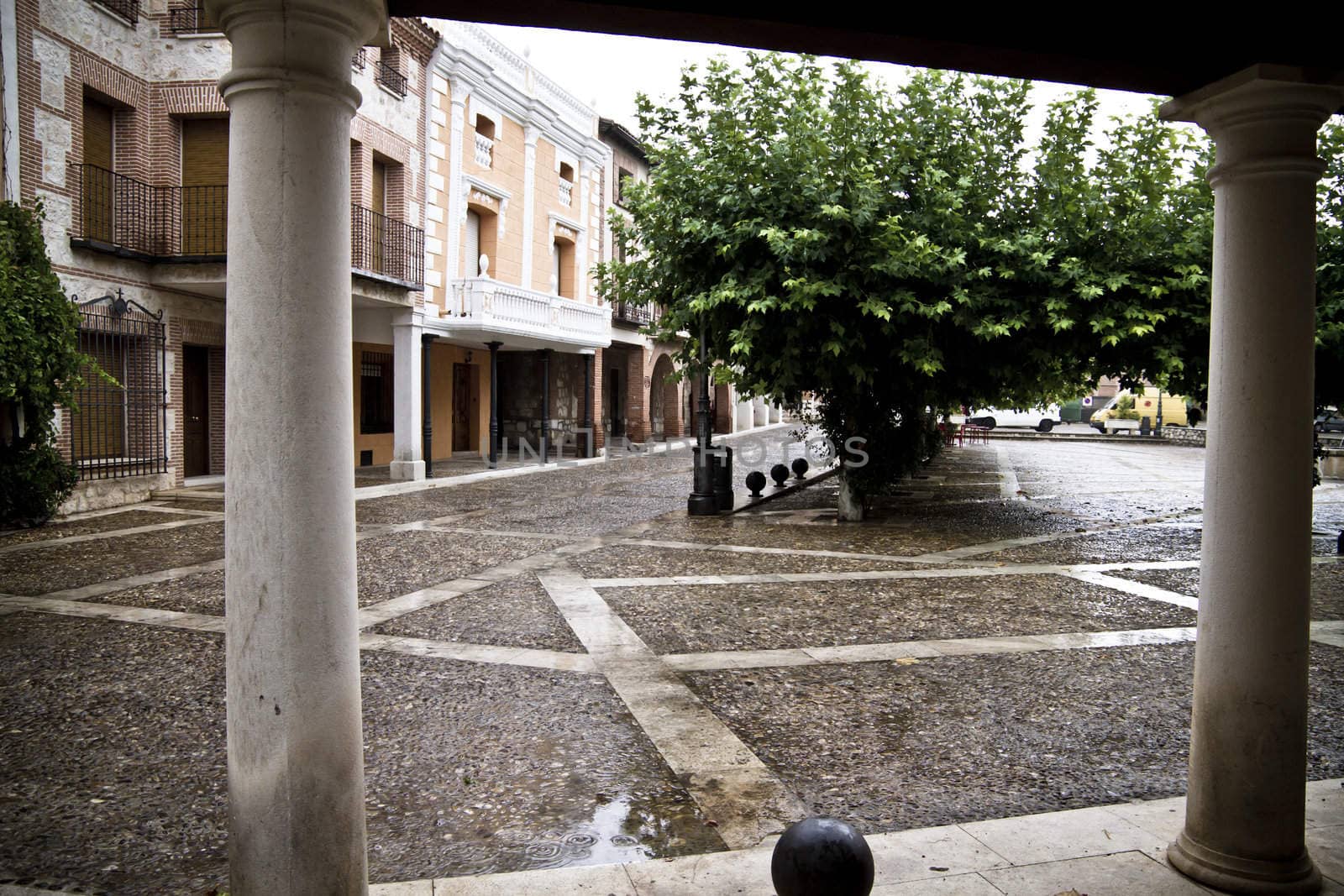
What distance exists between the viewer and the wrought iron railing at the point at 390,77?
16.4 metres

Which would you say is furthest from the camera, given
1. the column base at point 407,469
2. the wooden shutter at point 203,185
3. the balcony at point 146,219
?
the column base at point 407,469

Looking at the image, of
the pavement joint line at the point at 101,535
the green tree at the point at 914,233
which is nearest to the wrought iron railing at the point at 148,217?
the pavement joint line at the point at 101,535

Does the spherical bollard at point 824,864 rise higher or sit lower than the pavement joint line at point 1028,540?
higher

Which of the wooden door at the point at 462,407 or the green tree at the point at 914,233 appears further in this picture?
the wooden door at the point at 462,407

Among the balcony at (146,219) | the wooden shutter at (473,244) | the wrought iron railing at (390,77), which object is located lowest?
the balcony at (146,219)

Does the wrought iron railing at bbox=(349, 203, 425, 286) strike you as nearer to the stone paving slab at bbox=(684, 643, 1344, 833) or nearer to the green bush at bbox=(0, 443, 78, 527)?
the green bush at bbox=(0, 443, 78, 527)

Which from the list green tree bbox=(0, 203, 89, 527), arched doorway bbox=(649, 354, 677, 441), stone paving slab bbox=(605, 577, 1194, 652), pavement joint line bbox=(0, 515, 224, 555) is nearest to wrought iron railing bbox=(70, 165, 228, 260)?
green tree bbox=(0, 203, 89, 527)

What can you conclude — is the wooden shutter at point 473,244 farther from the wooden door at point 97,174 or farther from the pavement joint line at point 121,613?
the pavement joint line at point 121,613

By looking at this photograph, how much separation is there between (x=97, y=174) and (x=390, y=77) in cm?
566

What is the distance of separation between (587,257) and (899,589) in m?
18.9

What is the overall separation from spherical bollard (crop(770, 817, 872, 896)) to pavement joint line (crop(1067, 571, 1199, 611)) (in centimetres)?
604

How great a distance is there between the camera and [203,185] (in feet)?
46.7

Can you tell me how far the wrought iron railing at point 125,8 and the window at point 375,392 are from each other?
7195 mm

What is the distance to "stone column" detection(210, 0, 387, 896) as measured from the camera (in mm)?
2174
